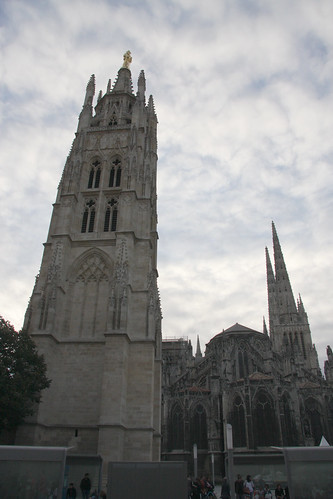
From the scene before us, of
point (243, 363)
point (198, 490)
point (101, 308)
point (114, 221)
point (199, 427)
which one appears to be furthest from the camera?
point (243, 363)

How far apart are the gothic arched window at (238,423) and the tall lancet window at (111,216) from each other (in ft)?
76.8

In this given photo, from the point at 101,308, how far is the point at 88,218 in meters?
6.62

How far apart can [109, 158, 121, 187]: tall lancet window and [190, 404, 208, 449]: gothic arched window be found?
25.5 m

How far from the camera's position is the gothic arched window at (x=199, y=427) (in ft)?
129

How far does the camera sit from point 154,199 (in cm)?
3166

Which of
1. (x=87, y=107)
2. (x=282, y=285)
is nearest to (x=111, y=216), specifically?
(x=87, y=107)

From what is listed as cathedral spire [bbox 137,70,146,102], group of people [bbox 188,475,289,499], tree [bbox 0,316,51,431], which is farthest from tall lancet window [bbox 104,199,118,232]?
group of people [bbox 188,475,289,499]

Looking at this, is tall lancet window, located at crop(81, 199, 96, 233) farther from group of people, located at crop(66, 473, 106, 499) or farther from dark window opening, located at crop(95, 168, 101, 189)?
group of people, located at crop(66, 473, 106, 499)

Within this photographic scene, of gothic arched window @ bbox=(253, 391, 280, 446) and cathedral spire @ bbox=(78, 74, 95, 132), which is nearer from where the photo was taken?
cathedral spire @ bbox=(78, 74, 95, 132)

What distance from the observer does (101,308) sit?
74.3ft

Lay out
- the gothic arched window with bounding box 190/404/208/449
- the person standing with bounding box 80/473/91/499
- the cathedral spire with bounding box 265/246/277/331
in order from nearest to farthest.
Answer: the person standing with bounding box 80/473/91/499
the gothic arched window with bounding box 190/404/208/449
the cathedral spire with bounding box 265/246/277/331

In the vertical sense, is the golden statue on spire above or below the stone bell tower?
above

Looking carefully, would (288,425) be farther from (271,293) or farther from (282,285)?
(282,285)

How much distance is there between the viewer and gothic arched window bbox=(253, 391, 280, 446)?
121ft
